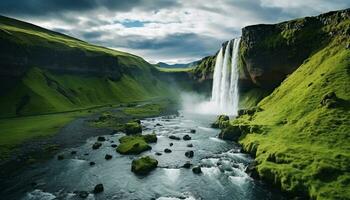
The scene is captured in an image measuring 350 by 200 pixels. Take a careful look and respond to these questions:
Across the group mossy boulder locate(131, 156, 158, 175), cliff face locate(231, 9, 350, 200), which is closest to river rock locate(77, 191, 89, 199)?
mossy boulder locate(131, 156, 158, 175)

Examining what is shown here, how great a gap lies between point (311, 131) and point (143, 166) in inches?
1336

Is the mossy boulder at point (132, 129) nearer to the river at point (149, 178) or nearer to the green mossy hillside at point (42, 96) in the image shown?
the river at point (149, 178)

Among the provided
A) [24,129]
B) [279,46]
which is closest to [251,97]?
[279,46]

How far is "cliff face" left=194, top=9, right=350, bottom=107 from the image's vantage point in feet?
357

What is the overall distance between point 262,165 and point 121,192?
25.1 metres

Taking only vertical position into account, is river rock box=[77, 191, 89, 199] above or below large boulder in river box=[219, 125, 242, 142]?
below

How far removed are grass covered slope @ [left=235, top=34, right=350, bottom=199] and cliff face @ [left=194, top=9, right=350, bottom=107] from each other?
8426mm

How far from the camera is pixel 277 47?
124 meters

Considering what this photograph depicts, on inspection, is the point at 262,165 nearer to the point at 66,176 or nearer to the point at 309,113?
the point at 309,113

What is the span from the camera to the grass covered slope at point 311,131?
4725 cm

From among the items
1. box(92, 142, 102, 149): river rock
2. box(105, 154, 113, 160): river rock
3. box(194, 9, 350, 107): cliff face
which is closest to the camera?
box(105, 154, 113, 160): river rock

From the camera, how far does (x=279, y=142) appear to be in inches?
2547

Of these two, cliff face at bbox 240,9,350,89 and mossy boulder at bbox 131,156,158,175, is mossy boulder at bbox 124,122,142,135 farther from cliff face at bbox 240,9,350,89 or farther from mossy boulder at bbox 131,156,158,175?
cliff face at bbox 240,9,350,89

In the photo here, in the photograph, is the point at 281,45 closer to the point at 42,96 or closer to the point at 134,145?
the point at 134,145
